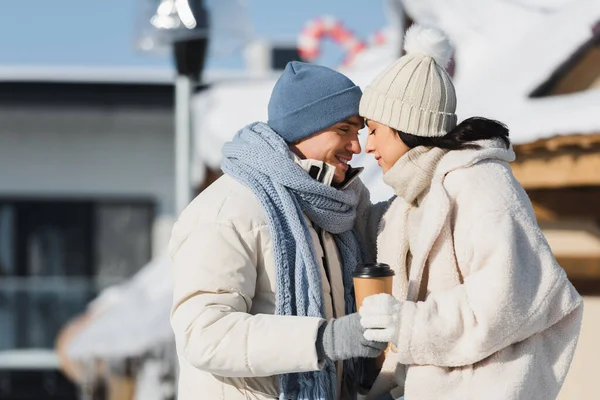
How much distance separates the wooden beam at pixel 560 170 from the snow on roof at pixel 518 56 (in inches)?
5.4

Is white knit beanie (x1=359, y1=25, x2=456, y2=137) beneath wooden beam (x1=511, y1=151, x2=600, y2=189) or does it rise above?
above

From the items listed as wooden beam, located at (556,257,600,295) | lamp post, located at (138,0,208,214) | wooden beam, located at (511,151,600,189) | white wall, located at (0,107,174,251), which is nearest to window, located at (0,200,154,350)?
white wall, located at (0,107,174,251)

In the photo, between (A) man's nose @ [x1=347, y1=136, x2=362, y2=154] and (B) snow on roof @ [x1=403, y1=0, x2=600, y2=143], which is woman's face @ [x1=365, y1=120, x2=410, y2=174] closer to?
(A) man's nose @ [x1=347, y1=136, x2=362, y2=154]

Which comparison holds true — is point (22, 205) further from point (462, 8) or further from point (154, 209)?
point (462, 8)

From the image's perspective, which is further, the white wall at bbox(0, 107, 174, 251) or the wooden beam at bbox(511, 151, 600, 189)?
the white wall at bbox(0, 107, 174, 251)

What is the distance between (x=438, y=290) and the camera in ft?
9.07

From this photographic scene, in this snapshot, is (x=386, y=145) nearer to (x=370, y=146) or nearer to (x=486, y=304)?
(x=370, y=146)

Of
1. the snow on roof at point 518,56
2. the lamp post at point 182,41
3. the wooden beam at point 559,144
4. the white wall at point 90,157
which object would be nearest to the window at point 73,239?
the white wall at point 90,157

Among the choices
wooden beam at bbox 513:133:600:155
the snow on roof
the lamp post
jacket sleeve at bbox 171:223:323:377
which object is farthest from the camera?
the lamp post

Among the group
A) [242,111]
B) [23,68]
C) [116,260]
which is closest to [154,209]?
[116,260]

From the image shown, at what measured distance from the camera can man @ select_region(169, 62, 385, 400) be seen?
2.77 metres

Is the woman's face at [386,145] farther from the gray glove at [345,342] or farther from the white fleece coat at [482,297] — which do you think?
the gray glove at [345,342]

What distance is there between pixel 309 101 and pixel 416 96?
316 mm

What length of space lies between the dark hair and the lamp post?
2852 millimetres
